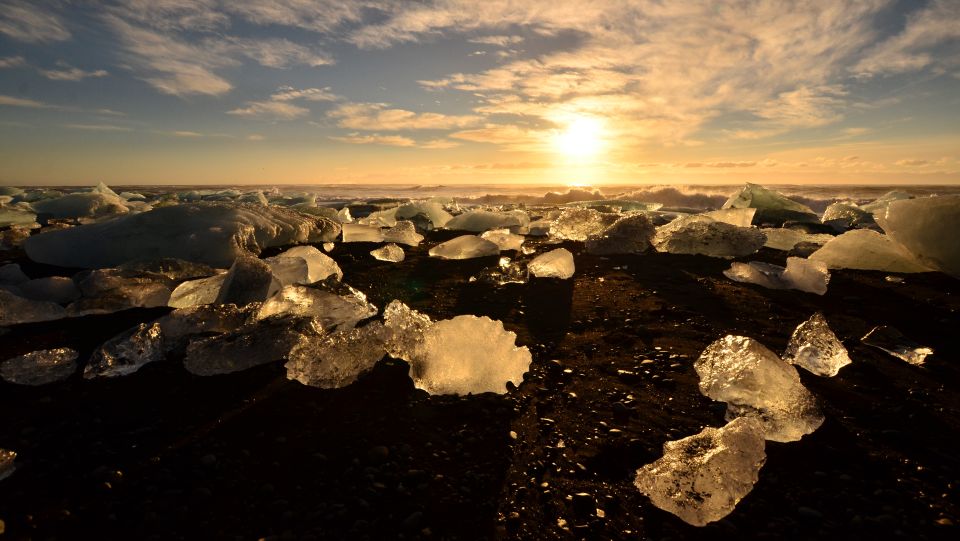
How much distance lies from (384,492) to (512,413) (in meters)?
0.44

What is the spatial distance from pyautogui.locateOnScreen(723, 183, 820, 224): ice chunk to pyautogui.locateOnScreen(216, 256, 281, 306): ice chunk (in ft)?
20.7

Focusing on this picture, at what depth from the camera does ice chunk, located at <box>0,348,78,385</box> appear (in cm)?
150

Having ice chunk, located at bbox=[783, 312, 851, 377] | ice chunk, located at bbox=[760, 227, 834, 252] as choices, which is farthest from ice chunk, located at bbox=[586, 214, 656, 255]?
ice chunk, located at bbox=[783, 312, 851, 377]

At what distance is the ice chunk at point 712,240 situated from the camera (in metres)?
3.47

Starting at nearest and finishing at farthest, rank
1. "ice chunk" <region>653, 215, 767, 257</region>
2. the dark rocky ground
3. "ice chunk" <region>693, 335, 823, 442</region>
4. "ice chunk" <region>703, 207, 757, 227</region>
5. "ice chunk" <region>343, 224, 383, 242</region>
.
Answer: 1. the dark rocky ground
2. "ice chunk" <region>693, 335, 823, 442</region>
3. "ice chunk" <region>653, 215, 767, 257</region>
4. "ice chunk" <region>703, 207, 757, 227</region>
5. "ice chunk" <region>343, 224, 383, 242</region>

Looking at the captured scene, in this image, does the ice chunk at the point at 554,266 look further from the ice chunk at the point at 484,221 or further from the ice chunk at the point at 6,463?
the ice chunk at the point at 484,221

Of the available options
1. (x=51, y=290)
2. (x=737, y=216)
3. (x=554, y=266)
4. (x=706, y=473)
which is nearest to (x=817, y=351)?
(x=706, y=473)

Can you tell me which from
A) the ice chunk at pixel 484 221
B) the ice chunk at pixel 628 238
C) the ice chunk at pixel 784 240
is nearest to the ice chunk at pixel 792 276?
the ice chunk at pixel 628 238

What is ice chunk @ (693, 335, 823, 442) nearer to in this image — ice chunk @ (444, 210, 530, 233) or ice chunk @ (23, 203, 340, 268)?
ice chunk @ (23, 203, 340, 268)

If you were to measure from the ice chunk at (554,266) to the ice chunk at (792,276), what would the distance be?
101 cm

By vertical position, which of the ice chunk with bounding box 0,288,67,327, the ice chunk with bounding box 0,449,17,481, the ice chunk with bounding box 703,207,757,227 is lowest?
the ice chunk with bounding box 0,449,17,481

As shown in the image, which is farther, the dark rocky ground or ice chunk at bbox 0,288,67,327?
ice chunk at bbox 0,288,67,327

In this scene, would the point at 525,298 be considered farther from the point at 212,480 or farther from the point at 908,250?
the point at 908,250

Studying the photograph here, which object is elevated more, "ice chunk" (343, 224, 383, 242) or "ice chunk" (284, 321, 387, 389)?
"ice chunk" (343, 224, 383, 242)
